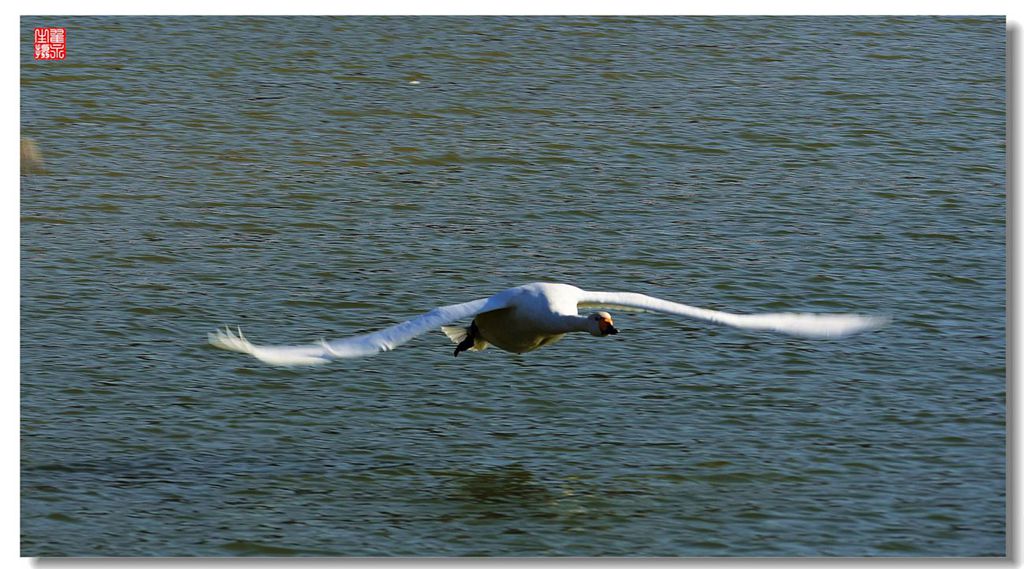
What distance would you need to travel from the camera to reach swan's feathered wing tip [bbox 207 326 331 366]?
31.7 ft

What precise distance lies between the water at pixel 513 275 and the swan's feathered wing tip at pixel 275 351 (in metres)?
1.55

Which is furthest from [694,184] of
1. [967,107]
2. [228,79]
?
[228,79]

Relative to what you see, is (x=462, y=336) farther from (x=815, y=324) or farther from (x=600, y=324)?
(x=815, y=324)

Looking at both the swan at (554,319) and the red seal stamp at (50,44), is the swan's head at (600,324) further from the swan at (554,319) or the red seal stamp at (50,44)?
the red seal stamp at (50,44)

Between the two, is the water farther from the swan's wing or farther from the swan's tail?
the swan's wing

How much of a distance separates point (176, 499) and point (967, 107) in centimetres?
887

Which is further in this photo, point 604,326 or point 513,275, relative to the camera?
point 513,275

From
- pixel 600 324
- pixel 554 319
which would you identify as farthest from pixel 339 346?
pixel 600 324

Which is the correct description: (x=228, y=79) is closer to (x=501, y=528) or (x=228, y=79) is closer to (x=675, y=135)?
(x=675, y=135)

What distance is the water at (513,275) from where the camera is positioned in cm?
1171

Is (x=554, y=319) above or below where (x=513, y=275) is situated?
above

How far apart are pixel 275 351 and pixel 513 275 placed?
5.69 meters

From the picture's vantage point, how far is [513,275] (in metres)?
15.4

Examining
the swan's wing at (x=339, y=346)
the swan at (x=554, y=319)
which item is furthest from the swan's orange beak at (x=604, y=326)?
the swan's wing at (x=339, y=346)
